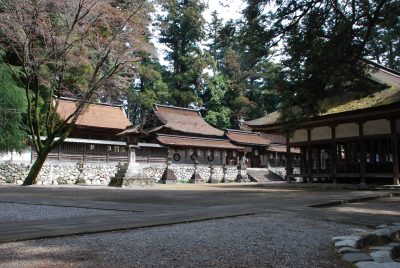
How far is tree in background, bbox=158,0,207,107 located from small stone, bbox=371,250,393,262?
126 ft

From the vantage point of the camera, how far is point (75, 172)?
83.6ft

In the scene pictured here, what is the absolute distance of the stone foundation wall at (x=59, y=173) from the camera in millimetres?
22922

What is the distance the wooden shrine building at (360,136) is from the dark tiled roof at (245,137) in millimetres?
16030

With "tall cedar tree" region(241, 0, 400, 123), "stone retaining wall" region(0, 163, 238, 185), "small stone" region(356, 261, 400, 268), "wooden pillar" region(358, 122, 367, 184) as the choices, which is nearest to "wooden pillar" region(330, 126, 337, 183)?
"wooden pillar" region(358, 122, 367, 184)

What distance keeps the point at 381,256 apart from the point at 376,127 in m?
16.1

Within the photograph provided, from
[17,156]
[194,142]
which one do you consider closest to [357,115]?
[194,142]

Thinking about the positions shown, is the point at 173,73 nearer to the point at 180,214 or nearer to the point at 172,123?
the point at 172,123

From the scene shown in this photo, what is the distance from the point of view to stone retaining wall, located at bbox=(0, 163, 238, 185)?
75.6ft

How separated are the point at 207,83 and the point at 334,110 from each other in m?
25.8

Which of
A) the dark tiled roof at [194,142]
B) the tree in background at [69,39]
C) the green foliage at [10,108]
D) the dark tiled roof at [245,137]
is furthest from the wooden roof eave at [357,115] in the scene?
the dark tiled roof at [245,137]

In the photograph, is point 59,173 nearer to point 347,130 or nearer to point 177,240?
point 347,130

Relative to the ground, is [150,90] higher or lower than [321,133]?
higher

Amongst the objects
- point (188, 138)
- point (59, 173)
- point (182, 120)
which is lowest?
point (59, 173)

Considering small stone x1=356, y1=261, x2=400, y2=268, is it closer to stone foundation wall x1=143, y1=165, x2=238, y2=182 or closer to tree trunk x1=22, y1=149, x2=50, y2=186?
tree trunk x1=22, y1=149, x2=50, y2=186
